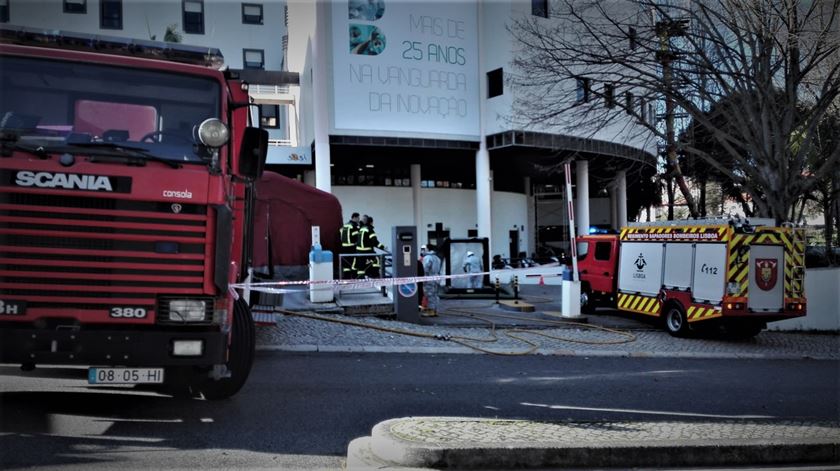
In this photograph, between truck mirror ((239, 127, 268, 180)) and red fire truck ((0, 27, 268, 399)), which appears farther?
truck mirror ((239, 127, 268, 180))

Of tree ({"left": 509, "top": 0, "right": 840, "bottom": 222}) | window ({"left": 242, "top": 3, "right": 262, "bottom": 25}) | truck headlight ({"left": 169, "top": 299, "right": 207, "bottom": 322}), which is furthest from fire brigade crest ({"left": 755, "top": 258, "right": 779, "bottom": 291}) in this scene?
window ({"left": 242, "top": 3, "right": 262, "bottom": 25})

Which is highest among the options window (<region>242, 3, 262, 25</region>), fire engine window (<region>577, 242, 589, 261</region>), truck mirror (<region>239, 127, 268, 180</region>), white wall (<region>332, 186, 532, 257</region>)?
window (<region>242, 3, 262, 25</region>)

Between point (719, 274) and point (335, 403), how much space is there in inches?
370

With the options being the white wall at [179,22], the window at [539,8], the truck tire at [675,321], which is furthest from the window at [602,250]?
the white wall at [179,22]

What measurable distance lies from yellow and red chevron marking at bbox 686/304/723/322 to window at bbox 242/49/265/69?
99.9 feet

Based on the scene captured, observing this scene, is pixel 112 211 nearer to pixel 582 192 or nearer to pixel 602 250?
pixel 602 250

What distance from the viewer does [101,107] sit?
5590mm

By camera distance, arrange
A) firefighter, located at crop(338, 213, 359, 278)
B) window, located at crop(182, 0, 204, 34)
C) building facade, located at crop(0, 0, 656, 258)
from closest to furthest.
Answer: firefighter, located at crop(338, 213, 359, 278), building facade, located at crop(0, 0, 656, 258), window, located at crop(182, 0, 204, 34)

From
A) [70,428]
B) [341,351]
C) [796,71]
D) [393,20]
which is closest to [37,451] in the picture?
[70,428]

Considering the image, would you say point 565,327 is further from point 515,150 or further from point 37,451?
point 515,150

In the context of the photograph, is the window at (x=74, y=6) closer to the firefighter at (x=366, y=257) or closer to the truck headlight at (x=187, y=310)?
the firefighter at (x=366, y=257)

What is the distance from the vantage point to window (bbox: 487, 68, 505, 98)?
28.7 metres

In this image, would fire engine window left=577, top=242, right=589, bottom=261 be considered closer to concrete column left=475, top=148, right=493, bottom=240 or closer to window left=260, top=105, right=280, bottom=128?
concrete column left=475, top=148, right=493, bottom=240

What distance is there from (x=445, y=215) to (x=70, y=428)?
31208mm
